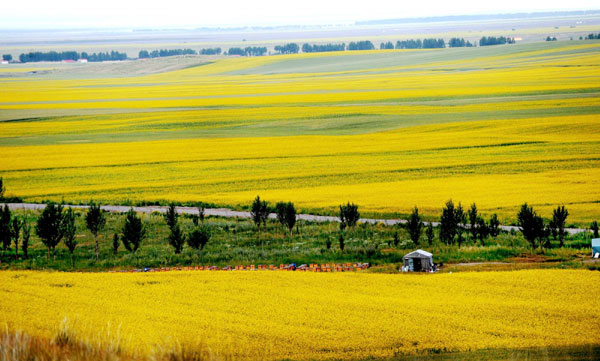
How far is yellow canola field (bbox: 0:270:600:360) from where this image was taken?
17.5m

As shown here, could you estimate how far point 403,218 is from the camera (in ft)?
128

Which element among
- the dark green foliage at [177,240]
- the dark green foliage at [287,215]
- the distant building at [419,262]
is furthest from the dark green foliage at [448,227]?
the dark green foliage at [177,240]

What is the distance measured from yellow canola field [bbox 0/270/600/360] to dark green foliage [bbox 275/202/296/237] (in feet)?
33.5

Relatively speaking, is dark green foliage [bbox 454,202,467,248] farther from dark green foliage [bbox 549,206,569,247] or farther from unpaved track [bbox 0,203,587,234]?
dark green foliage [bbox 549,206,569,247]

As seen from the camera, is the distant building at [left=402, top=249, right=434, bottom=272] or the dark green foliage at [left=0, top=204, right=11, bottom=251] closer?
the distant building at [left=402, top=249, right=434, bottom=272]

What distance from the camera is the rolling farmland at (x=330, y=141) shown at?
4625cm

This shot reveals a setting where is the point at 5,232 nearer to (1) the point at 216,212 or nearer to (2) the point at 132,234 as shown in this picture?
(2) the point at 132,234

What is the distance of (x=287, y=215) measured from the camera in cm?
3625

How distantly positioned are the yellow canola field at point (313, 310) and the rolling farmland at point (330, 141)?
1553cm

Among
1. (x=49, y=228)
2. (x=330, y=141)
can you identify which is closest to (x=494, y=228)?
(x=49, y=228)

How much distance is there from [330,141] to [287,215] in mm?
32820

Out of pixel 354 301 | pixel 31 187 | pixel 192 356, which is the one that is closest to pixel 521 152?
pixel 31 187

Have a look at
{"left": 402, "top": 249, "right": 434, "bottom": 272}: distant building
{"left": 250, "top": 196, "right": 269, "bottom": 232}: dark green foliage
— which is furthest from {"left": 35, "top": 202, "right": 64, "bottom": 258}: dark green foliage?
{"left": 402, "top": 249, "right": 434, "bottom": 272}: distant building

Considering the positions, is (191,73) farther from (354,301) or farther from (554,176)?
(354,301)
